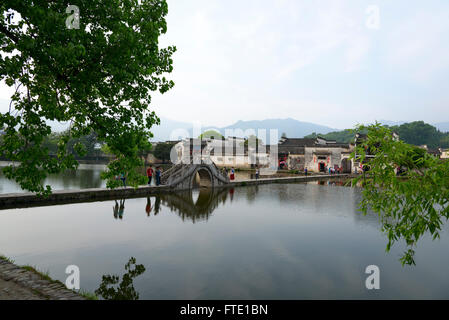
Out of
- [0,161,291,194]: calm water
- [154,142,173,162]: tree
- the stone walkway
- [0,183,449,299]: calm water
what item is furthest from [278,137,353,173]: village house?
the stone walkway

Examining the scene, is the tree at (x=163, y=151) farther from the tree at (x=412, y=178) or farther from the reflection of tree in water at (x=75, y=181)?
the tree at (x=412, y=178)

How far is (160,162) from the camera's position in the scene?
70.5 metres

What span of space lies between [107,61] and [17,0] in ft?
6.67

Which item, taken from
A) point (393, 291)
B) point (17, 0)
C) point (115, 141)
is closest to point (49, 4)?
point (17, 0)

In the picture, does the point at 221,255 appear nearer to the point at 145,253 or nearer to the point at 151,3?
the point at 145,253

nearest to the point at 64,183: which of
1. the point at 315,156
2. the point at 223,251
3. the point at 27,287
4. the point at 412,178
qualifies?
the point at 223,251

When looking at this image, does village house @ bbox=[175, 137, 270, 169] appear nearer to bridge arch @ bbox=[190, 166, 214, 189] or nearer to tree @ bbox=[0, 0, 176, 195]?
bridge arch @ bbox=[190, 166, 214, 189]

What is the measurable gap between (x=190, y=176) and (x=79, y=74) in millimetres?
18872

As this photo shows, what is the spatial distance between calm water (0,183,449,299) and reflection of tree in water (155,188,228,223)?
22cm

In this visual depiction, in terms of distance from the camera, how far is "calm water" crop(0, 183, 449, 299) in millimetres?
7434

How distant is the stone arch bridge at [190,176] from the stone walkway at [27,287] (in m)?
16.9

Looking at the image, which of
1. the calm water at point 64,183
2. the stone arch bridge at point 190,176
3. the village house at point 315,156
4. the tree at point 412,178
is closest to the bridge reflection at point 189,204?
the stone arch bridge at point 190,176

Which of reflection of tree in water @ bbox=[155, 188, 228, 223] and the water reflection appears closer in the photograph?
the water reflection

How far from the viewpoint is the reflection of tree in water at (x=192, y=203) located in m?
15.7
